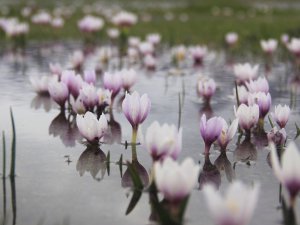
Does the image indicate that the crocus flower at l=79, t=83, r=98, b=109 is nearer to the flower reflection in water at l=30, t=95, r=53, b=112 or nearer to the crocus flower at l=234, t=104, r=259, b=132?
the flower reflection in water at l=30, t=95, r=53, b=112

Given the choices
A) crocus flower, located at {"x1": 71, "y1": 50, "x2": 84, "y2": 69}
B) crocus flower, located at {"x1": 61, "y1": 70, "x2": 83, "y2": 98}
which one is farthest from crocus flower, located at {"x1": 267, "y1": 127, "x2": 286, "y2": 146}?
crocus flower, located at {"x1": 71, "y1": 50, "x2": 84, "y2": 69}

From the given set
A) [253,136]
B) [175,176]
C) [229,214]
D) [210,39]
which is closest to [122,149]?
[253,136]

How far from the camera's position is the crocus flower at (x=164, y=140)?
2.05 meters

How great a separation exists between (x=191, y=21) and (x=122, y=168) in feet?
31.5

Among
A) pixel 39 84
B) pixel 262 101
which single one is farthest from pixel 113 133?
pixel 39 84

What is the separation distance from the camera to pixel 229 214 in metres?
1.46

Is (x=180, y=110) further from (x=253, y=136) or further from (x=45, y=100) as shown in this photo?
(x=45, y=100)

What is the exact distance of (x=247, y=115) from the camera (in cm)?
294

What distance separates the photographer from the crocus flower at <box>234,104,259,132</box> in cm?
291

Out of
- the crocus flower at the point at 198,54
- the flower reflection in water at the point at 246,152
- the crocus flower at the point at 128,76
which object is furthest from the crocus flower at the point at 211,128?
the crocus flower at the point at 198,54

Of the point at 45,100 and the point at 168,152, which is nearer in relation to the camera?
the point at 168,152

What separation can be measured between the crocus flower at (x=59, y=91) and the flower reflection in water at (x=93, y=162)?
31.1 inches

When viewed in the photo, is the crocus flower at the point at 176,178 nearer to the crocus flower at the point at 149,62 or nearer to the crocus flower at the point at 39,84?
the crocus flower at the point at 39,84

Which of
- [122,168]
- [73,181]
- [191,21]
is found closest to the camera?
[73,181]
